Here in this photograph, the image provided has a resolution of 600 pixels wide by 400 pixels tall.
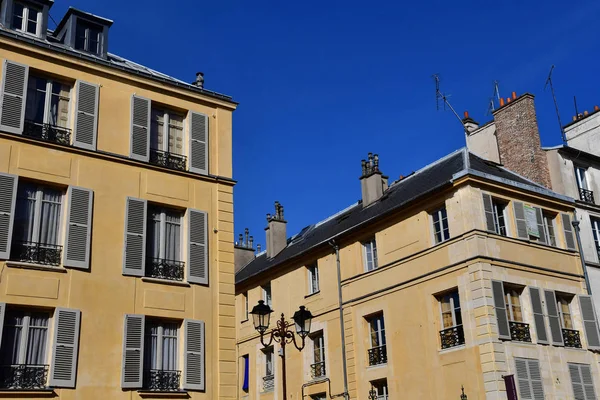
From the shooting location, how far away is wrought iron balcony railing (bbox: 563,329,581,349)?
20.5 metres

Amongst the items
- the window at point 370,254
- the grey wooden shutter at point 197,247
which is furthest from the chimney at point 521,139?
the grey wooden shutter at point 197,247

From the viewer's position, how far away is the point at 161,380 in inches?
517

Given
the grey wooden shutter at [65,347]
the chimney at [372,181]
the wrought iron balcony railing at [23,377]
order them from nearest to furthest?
the wrought iron balcony railing at [23,377], the grey wooden shutter at [65,347], the chimney at [372,181]

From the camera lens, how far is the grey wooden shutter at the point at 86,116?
1391 centimetres

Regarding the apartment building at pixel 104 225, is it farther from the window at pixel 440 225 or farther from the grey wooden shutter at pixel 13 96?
the window at pixel 440 225

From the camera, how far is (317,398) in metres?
24.7

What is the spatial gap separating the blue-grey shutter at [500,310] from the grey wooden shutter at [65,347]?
1158 centimetres

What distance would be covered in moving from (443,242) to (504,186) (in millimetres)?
2598

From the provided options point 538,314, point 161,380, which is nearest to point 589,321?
point 538,314

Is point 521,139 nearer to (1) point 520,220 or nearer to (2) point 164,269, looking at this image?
(1) point 520,220

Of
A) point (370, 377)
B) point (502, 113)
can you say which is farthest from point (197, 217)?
point (502, 113)

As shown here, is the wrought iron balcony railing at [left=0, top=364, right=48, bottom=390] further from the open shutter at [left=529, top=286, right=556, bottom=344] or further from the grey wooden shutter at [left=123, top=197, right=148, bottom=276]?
the open shutter at [left=529, top=286, right=556, bottom=344]

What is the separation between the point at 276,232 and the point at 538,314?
1336 centimetres

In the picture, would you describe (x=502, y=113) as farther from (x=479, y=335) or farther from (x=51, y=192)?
(x=51, y=192)
